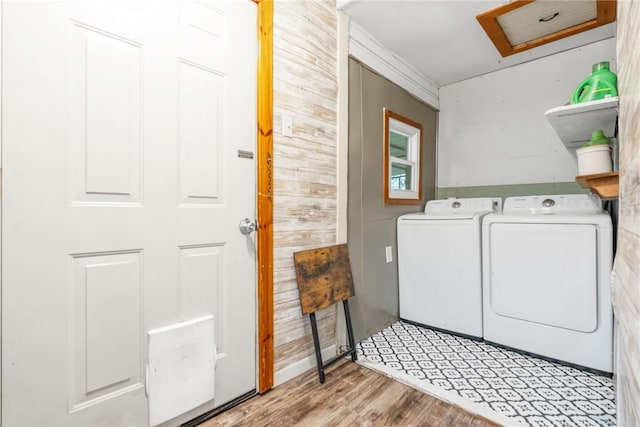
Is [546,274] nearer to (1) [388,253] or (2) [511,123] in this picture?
(1) [388,253]

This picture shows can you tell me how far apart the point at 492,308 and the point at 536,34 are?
187cm

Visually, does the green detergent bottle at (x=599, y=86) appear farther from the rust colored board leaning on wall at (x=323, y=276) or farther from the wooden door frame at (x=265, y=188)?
the wooden door frame at (x=265, y=188)

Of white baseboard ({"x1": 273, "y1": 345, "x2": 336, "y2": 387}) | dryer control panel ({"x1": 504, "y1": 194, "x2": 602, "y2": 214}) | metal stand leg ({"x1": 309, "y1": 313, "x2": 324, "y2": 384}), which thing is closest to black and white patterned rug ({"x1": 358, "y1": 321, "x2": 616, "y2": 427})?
white baseboard ({"x1": 273, "y1": 345, "x2": 336, "y2": 387})

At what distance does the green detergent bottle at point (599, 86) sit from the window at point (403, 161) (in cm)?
124

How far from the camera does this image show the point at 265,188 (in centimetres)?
162

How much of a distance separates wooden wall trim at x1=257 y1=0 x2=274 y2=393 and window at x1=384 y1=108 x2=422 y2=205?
123cm

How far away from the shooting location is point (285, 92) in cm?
172

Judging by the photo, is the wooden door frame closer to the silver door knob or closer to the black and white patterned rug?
the silver door knob

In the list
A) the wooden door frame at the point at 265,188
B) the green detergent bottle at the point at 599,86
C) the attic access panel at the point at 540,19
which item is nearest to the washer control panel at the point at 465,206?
the green detergent bottle at the point at 599,86

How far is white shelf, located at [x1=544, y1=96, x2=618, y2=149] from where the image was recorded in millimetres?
1487

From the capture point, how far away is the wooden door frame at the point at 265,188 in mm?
1607

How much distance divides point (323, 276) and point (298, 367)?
1.81 feet

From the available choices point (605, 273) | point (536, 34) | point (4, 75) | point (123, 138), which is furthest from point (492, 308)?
point (4, 75)

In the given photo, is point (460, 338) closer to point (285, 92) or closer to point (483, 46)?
point (285, 92)
